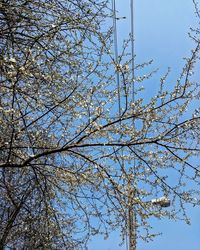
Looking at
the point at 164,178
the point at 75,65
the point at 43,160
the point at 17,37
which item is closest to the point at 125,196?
the point at 164,178

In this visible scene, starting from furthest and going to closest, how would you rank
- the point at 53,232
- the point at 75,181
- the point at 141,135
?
1. the point at 53,232
2. the point at 75,181
3. the point at 141,135

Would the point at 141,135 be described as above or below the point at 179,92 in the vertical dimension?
below

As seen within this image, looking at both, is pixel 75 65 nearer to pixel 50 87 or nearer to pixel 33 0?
pixel 50 87

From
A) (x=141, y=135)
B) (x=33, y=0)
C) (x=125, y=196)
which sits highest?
(x=33, y=0)

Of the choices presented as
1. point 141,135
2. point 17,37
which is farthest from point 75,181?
point 17,37

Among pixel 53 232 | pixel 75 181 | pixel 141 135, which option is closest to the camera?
pixel 141 135

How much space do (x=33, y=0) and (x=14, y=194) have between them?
87.3 inches

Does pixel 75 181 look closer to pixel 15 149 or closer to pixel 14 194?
pixel 15 149

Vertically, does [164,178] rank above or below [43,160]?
below

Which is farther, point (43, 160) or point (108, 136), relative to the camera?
point (43, 160)

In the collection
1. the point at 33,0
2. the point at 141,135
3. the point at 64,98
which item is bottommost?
the point at 141,135

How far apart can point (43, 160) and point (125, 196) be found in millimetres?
919

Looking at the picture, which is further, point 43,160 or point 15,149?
point 43,160

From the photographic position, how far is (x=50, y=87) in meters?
4.38
